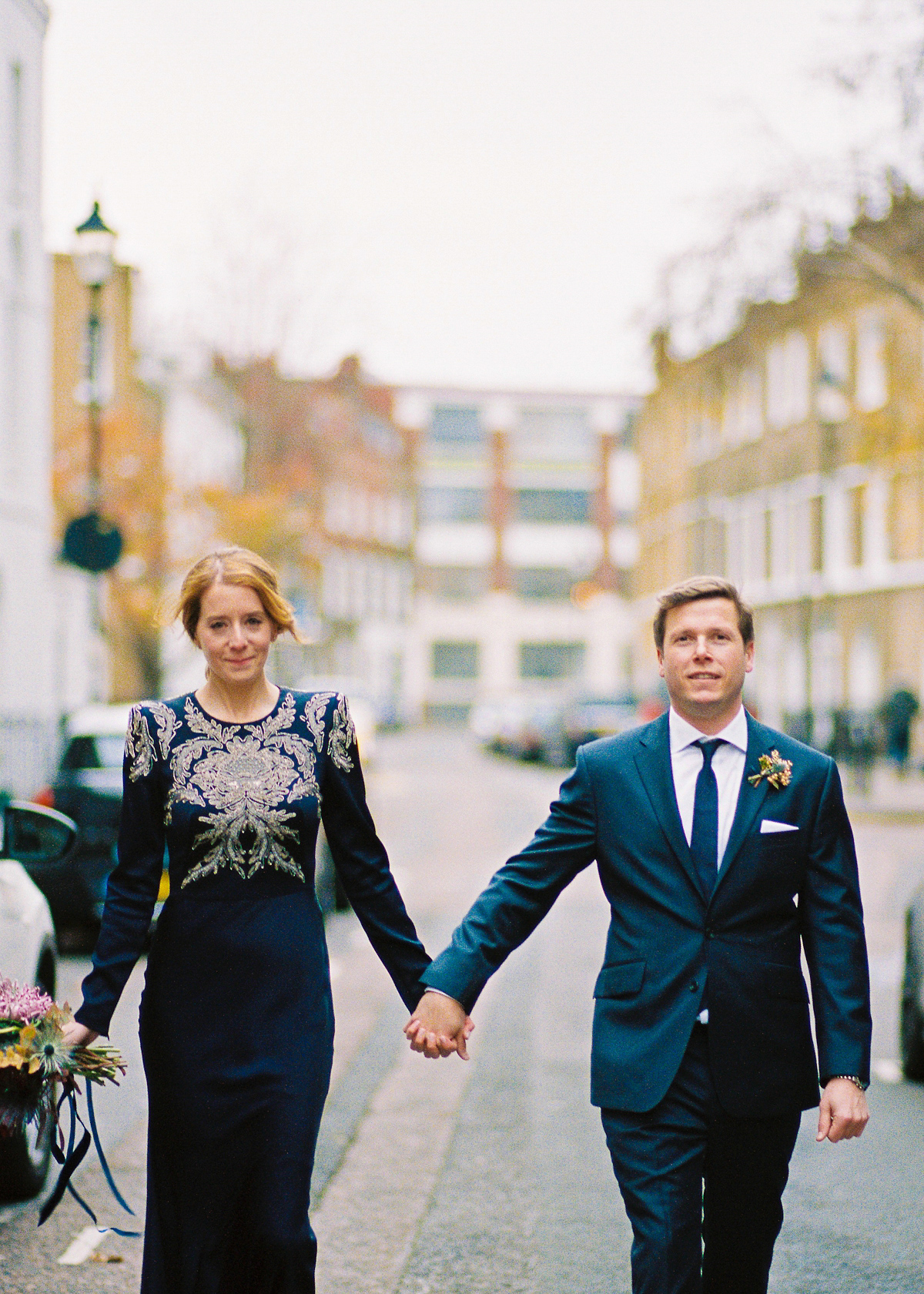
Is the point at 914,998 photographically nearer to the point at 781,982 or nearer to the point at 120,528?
the point at 781,982

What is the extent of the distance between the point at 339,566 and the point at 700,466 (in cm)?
2474

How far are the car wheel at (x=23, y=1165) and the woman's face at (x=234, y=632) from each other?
7.01 ft

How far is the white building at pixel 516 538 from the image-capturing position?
3226 inches

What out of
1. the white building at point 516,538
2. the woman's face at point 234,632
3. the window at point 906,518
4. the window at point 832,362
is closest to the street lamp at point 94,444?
the woman's face at point 234,632

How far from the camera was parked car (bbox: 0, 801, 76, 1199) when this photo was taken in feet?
17.1

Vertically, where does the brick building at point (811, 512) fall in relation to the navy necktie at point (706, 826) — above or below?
above

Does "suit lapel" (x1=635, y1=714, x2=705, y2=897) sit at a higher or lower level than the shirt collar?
lower

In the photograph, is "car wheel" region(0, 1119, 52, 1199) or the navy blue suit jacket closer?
the navy blue suit jacket

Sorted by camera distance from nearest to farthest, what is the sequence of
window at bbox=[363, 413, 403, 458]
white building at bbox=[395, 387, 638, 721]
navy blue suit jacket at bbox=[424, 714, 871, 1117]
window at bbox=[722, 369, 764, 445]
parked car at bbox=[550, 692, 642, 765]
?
navy blue suit jacket at bbox=[424, 714, 871, 1117], parked car at bbox=[550, 692, 642, 765], window at bbox=[722, 369, 764, 445], window at bbox=[363, 413, 403, 458], white building at bbox=[395, 387, 638, 721]

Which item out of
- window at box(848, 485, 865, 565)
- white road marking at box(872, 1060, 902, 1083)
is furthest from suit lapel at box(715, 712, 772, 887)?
window at box(848, 485, 865, 565)

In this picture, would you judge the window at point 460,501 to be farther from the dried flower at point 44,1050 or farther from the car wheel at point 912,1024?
the dried flower at point 44,1050

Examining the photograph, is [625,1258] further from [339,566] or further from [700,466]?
[339,566]

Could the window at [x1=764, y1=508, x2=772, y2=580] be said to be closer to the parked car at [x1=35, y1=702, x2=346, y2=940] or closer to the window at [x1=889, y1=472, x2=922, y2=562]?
the window at [x1=889, y1=472, x2=922, y2=562]

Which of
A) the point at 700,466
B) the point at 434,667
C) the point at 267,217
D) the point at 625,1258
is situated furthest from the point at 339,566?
the point at 625,1258
